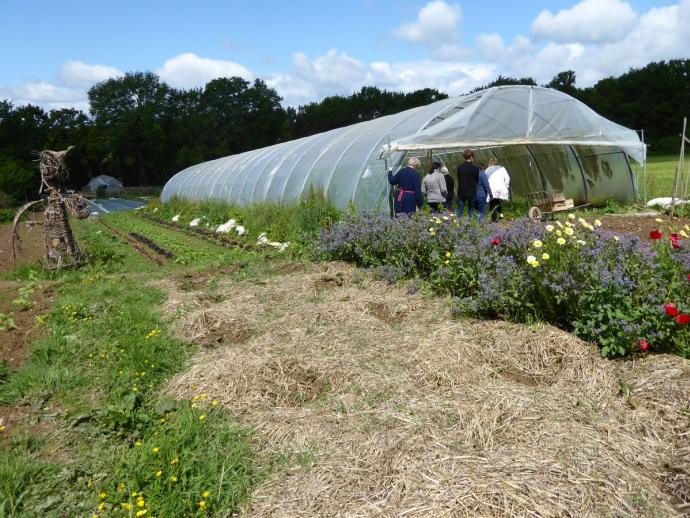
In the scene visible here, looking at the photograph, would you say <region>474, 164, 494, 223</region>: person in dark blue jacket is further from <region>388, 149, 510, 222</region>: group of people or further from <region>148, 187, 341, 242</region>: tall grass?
<region>148, 187, 341, 242</region>: tall grass

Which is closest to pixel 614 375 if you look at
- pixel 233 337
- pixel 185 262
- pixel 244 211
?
pixel 233 337

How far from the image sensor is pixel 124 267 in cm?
1016

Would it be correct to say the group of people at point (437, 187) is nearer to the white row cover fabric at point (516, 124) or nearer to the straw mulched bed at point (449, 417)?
the white row cover fabric at point (516, 124)

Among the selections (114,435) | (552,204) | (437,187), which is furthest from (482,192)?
(114,435)

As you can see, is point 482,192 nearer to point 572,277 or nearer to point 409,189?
point 409,189

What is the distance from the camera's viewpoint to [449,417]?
3248 millimetres

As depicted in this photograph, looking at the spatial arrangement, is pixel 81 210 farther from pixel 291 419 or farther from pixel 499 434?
pixel 499 434

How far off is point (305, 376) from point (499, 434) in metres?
1.55

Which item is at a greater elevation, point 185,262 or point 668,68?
point 668,68

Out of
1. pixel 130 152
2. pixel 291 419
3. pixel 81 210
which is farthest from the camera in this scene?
pixel 130 152

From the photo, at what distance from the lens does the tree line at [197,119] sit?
50500 millimetres

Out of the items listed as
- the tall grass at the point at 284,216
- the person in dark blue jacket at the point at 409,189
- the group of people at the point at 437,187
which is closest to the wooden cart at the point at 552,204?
the group of people at the point at 437,187

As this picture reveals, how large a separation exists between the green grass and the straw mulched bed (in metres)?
0.20

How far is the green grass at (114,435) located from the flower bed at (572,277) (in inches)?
105
